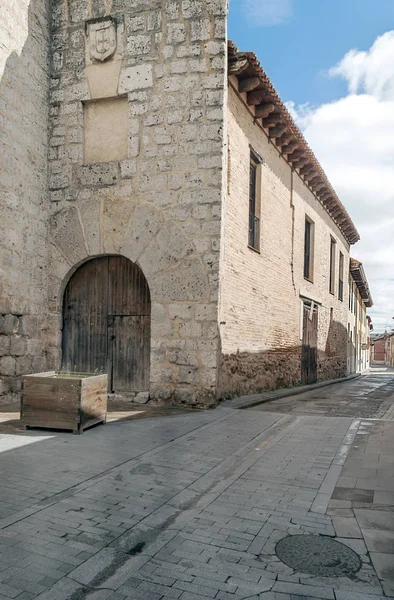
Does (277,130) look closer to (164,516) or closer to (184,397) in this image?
(184,397)

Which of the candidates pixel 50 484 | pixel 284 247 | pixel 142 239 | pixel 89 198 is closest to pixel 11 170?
pixel 89 198

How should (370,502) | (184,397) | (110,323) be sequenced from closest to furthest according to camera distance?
(370,502)
(184,397)
(110,323)

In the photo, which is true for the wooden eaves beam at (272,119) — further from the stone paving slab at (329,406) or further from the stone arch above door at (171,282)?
the stone paving slab at (329,406)

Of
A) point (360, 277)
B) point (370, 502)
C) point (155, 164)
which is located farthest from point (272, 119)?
point (360, 277)

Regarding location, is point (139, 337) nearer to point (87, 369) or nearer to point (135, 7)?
point (87, 369)

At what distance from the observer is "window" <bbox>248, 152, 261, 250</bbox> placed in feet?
33.6

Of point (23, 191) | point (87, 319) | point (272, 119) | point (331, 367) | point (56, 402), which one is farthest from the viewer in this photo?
point (331, 367)

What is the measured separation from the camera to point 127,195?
8.26 meters

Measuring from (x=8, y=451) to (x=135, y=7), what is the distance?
718 cm

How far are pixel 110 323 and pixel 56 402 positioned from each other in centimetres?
296

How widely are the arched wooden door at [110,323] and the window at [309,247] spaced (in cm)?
766

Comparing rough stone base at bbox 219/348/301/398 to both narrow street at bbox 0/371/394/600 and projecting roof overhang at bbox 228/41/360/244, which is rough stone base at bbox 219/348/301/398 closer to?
narrow street at bbox 0/371/394/600

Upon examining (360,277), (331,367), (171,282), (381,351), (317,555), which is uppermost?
(360,277)

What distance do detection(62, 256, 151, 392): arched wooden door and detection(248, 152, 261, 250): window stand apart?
2.95 m
